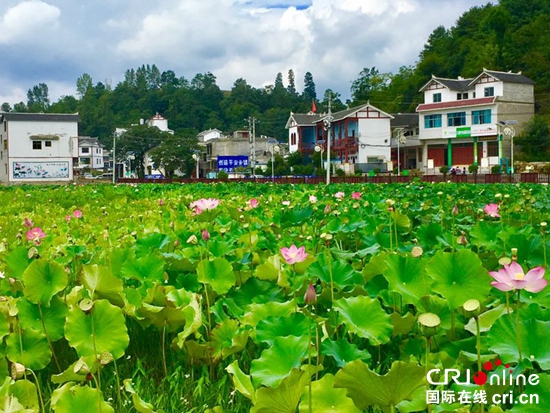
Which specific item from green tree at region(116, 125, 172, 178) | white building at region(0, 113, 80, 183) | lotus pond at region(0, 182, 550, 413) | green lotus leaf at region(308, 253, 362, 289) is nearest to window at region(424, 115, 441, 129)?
white building at region(0, 113, 80, 183)

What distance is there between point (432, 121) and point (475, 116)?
3.42m

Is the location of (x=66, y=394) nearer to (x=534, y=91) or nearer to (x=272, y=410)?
(x=272, y=410)

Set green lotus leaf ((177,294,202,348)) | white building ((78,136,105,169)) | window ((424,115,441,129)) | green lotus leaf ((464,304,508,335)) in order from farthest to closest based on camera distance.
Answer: white building ((78,136,105,169)), window ((424,115,441,129)), green lotus leaf ((177,294,202,348)), green lotus leaf ((464,304,508,335))

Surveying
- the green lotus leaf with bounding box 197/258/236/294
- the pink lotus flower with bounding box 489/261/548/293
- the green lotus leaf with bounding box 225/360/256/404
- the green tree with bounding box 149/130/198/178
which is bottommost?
the green lotus leaf with bounding box 225/360/256/404

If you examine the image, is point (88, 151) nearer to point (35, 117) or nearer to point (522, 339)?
point (35, 117)

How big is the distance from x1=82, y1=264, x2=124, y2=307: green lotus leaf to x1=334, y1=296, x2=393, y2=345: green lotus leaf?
607mm

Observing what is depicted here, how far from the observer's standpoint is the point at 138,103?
335 ft

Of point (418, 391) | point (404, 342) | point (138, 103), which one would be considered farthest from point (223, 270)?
point (138, 103)

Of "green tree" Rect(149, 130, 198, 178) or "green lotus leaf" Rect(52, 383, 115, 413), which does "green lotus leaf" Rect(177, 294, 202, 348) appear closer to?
"green lotus leaf" Rect(52, 383, 115, 413)

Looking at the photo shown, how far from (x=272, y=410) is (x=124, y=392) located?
0.53m

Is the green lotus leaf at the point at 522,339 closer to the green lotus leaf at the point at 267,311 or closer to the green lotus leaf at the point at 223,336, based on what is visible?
the green lotus leaf at the point at 267,311

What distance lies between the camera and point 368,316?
1451mm

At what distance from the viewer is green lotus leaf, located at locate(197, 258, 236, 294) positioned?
184 centimetres

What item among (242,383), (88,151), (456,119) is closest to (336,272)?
(242,383)
